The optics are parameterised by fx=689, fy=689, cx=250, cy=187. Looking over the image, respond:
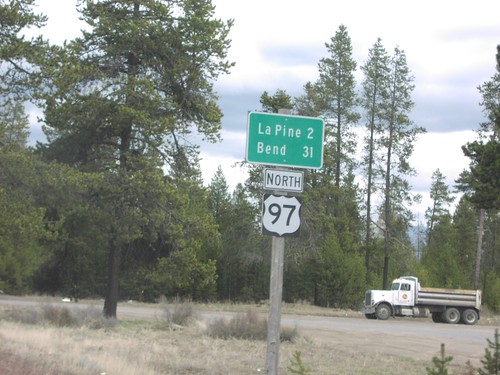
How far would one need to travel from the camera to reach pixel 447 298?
3841 centimetres

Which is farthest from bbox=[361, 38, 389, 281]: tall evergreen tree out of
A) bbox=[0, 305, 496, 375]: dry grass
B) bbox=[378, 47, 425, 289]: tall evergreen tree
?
bbox=[0, 305, 496, 375]: dry grass

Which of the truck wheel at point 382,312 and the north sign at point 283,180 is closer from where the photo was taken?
the north sign at point 283,180

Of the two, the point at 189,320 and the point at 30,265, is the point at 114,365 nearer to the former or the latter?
the point at 189,320

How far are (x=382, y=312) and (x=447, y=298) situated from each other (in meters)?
3.70

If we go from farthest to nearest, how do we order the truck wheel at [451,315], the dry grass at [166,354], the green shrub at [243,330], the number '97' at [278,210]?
the truck wheel at [451,315] < the green shrub at [243,330] < the dry grass at [166,354] < the number '97' at [278,210]

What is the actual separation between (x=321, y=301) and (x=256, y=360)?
37994 millimetres

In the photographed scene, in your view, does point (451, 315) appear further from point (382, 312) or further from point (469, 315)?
point (382, 312)

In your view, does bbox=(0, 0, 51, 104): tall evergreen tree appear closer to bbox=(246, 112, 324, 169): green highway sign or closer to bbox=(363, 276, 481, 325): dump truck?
bbox=(246, 112, 324, 169): green highway sign

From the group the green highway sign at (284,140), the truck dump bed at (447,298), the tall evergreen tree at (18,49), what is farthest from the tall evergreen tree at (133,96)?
the truck dump bed at (447,298)

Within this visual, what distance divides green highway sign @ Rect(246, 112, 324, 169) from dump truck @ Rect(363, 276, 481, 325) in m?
32.4

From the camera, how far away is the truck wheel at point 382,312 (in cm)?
3838

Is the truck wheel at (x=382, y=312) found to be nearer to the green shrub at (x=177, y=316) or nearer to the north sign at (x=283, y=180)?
the green shrub at (x=177, y=316)

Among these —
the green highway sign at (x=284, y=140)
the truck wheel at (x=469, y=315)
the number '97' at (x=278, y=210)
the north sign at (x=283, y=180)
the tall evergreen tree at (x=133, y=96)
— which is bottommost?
the truck wheel at (x=469, y=315)

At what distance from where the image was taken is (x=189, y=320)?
2347cm
